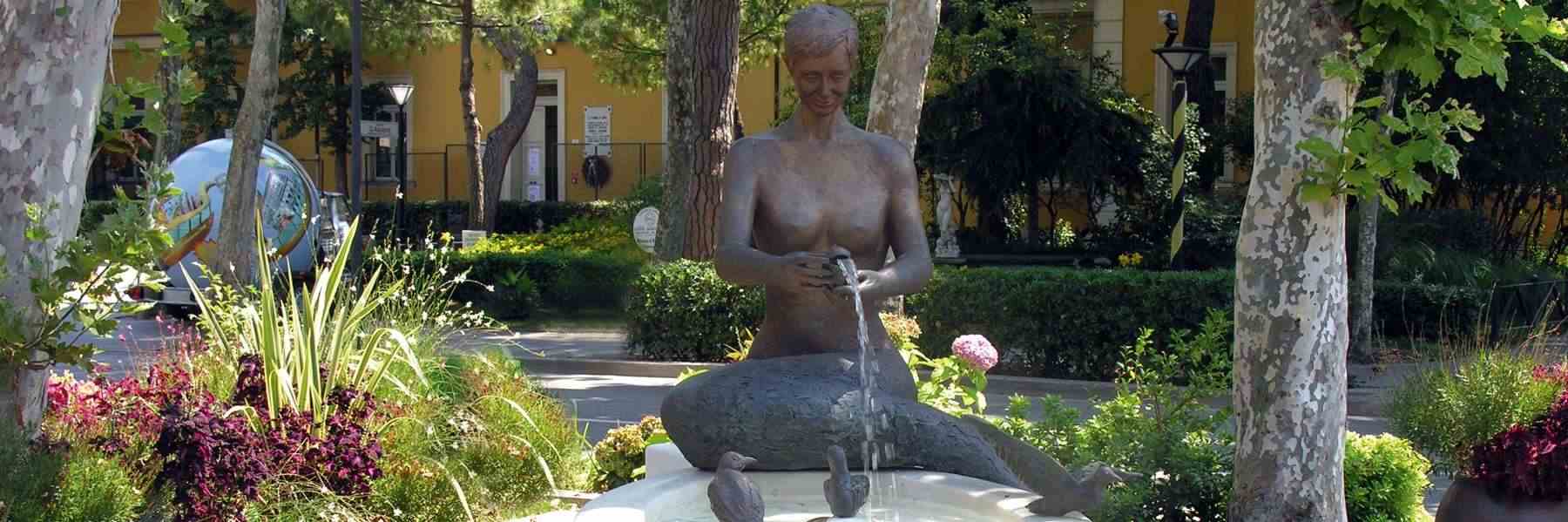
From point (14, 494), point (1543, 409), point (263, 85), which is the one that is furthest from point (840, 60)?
point (263, 85)

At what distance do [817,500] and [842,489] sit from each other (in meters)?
0.47

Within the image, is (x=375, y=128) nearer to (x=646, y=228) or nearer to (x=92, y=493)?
(x=646, y=228)

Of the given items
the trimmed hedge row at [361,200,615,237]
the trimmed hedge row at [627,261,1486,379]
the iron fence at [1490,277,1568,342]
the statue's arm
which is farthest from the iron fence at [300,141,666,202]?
the statue's arm

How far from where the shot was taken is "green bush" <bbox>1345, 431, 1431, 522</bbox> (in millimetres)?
6043

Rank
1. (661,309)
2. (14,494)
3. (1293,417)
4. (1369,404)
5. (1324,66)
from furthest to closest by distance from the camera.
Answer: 1. (661,309)
2. (1369,404)
3. (1293,417)
4. (1324,66)
5. (14,494)

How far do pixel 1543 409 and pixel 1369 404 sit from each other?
622 cm

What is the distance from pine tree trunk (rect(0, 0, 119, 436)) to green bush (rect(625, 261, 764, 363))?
401 inches

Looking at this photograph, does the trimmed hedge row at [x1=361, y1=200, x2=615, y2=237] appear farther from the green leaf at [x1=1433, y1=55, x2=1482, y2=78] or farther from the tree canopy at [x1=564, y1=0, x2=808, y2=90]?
the green leaf at [x1=1433, y1=55, x2=1482, y2=78]

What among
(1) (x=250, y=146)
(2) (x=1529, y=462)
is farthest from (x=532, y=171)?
(2) (x=1529, y=462)

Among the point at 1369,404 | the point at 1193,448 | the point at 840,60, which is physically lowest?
the point at 1369,404

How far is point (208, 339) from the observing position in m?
7.61

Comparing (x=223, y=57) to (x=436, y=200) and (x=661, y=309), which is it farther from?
(x=661, y=309)

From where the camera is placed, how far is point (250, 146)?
65.8 feet

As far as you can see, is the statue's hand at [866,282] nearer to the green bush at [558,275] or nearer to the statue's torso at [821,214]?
the statue's torso at [821,214]
